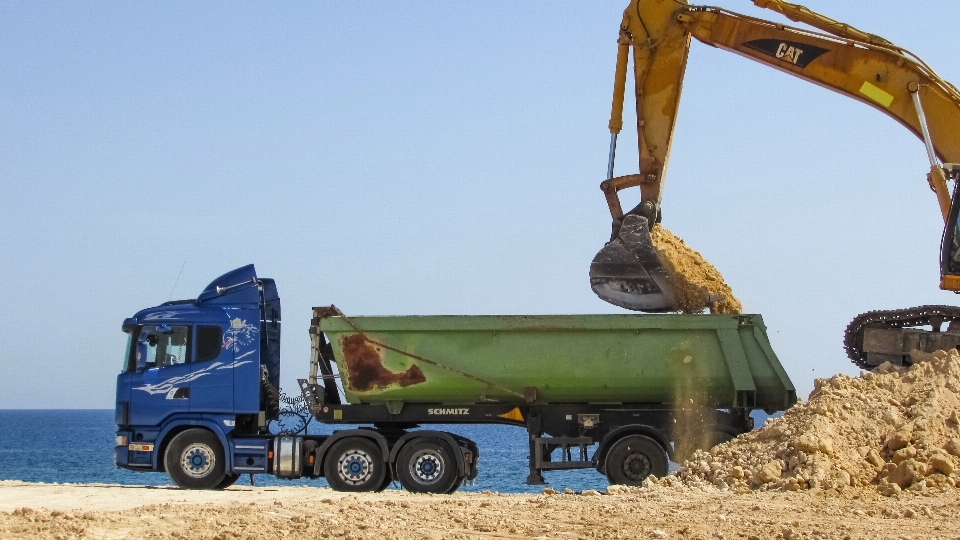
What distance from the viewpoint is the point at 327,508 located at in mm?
12242

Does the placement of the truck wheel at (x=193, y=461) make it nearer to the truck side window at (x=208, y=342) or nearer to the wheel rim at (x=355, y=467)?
the truck side window at (x=208, y=342)

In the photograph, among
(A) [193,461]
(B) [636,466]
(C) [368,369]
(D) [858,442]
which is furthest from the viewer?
(A) [193,461]

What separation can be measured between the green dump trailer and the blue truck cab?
1063 mm

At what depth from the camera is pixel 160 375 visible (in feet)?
55.4

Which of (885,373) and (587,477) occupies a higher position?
(885,373)

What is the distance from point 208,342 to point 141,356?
1043 mm

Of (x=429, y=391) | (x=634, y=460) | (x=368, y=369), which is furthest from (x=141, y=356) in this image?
(x=634, y=460)

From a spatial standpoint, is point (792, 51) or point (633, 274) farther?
point (633, 274)

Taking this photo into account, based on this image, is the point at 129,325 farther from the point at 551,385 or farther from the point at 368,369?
the point at 551,385

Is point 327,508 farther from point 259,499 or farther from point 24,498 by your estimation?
point 24,498

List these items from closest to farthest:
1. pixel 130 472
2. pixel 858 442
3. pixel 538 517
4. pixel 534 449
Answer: pixel 538 517 < pixel 858 442 < pixel 534 449 < pixel 130 472

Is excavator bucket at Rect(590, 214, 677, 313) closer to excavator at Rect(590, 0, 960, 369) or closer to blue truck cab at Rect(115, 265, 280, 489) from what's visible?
excavator at Rect(590, 0, 960, 369)

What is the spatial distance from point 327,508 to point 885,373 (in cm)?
753

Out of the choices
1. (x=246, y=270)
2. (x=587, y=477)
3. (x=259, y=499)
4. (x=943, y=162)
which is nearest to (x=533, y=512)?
(x=259, y=499)
